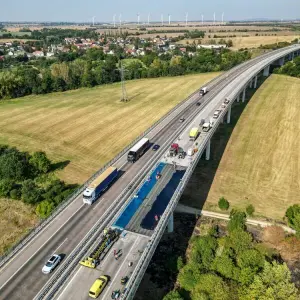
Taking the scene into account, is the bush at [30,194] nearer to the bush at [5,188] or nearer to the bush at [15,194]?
the bush at [15,194]

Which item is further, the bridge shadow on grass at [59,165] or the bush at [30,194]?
the bridge shadow on grass at [59,165]

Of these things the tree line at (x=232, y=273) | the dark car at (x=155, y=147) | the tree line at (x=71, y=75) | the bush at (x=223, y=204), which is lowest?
the bush at (x=223, y=204)

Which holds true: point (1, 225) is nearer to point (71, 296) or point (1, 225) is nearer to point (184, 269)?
point (71, 296)

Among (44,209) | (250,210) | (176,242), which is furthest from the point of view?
(250,210)

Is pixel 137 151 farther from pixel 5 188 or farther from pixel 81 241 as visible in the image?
pixel 5 188

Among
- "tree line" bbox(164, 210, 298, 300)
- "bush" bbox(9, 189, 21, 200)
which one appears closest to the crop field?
"bush" bbox(9, 189, 21, 200)

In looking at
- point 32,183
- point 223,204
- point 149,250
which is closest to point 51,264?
point 149,250

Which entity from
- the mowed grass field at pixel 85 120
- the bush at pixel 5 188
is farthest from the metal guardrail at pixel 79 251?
the bush at pixel 5 188

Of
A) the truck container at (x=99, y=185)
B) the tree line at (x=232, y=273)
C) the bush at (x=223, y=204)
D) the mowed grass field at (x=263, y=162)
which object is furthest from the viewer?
the mowed grass field at (x=263, y=162)
